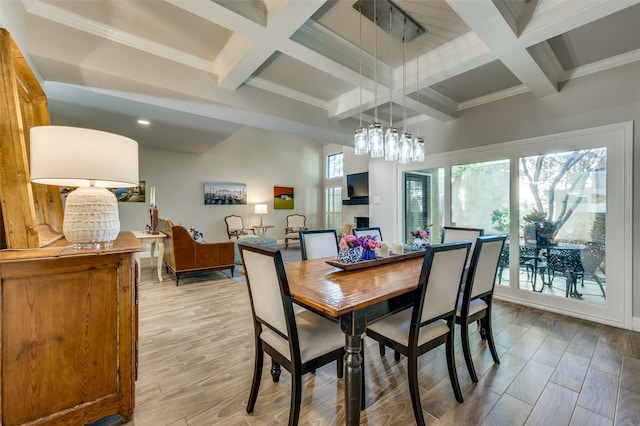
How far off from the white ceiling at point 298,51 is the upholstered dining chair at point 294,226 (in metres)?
4.92

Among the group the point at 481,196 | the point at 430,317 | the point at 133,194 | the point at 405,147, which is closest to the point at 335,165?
the point at 133,194

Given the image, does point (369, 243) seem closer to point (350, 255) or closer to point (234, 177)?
point (350, 255)

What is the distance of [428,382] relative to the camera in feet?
6.09

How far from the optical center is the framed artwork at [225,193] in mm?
7266

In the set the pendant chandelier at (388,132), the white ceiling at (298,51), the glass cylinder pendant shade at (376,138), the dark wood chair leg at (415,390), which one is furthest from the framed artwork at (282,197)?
the dark wood chair leg at (415,390)

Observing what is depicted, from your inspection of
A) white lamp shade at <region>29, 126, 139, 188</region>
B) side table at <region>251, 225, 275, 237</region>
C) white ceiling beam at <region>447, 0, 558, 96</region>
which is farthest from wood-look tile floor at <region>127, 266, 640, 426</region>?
side table at <region>251, 225, 275, 237</region>

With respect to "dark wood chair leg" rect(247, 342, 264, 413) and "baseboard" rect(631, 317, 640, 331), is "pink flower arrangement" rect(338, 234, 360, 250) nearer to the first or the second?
"dark wood chair leg" rect(247, 342, 264, 413)

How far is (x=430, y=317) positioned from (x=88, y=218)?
1936 mm

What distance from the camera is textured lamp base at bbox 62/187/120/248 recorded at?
1401mm

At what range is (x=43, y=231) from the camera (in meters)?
1.65

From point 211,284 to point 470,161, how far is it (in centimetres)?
417

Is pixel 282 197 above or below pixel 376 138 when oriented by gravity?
below

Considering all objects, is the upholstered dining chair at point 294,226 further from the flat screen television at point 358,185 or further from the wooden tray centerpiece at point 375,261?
the wooden tray centerpiece at point 375,261

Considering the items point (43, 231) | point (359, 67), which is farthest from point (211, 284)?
point (359, 67)
